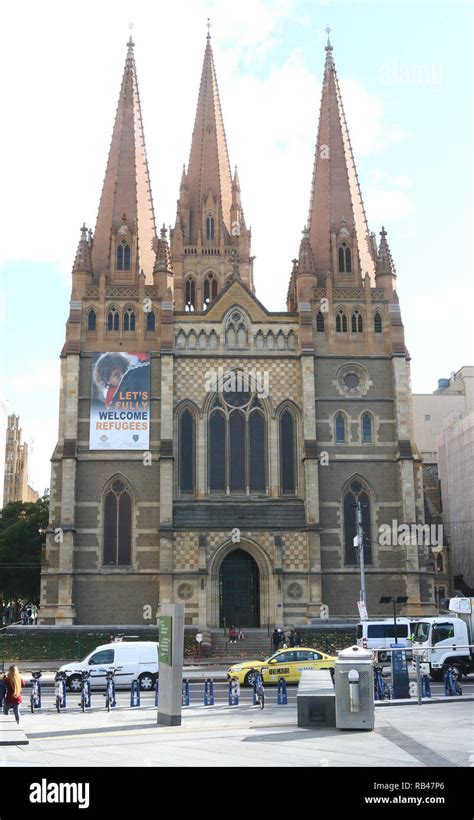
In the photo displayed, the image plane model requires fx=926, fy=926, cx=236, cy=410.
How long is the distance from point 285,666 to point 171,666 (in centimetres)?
1005

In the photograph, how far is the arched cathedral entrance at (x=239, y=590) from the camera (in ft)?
150

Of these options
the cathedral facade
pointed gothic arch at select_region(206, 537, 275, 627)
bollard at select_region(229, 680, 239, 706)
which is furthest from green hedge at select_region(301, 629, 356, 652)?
bollard at select_region(229, 680, 239, 706)

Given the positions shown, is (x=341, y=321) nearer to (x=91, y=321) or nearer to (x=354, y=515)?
(x=354, y=515)

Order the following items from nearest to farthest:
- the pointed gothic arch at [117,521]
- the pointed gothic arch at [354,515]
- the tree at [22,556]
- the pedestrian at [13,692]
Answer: the pedestrian at [13,692] < the pointed gothic arch at [117,521] < the pointed gothic arch at [354,515] < the tree at [22,556]

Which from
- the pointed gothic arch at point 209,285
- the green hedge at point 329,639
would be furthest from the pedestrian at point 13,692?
the pointed gothic arch at point 209,285

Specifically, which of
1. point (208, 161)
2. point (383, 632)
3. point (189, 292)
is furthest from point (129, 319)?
point (383, 632)

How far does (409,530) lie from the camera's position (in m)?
45.4

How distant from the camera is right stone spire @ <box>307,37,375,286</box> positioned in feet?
167

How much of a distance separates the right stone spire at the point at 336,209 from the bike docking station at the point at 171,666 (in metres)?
33.2

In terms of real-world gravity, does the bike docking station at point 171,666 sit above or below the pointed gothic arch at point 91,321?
below

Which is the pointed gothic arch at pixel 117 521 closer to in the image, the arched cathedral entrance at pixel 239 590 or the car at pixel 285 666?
the arched cathedral entrance at pixel 239 590

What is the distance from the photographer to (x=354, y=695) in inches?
626

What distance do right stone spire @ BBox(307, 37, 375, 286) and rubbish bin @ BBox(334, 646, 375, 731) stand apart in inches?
1424

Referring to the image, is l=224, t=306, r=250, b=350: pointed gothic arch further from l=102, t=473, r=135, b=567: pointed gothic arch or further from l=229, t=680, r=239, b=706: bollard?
l=229, t=680, r=239, b=706: bollard
